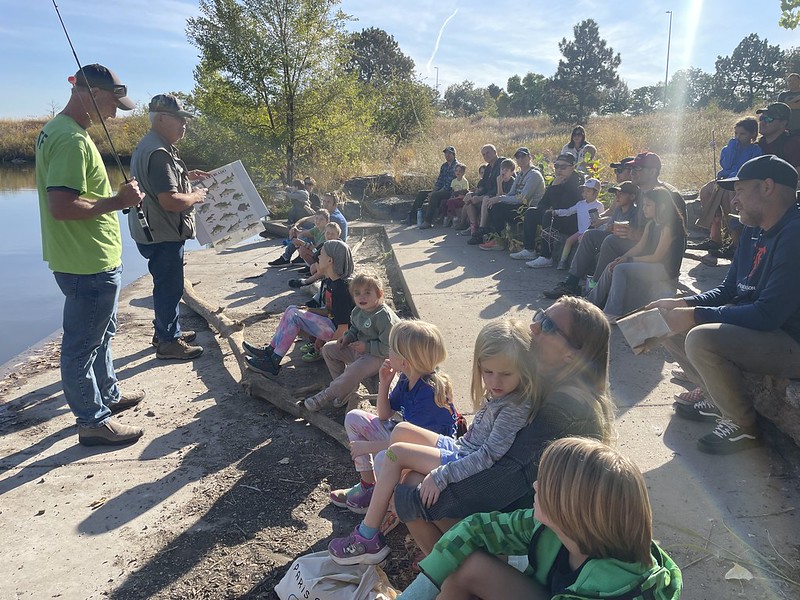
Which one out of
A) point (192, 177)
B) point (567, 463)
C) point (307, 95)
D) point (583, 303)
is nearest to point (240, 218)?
point (192, 177)

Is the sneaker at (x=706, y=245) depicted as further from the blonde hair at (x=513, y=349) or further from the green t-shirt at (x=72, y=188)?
the green t-shirt at (x=72, y=188)

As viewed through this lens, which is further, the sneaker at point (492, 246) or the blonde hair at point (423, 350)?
the sneaker at point (492, 246)

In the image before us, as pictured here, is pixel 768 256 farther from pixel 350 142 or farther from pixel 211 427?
pixel 350 142

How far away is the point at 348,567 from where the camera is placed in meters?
2.28

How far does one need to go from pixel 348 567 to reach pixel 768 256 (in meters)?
2.47

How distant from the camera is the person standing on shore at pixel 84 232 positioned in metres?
3.29

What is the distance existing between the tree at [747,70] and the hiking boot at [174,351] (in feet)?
148

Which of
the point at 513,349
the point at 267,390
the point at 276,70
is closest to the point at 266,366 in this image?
the point at 267,390

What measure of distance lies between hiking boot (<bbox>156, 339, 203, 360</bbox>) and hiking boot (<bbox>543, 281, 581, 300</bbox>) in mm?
3403

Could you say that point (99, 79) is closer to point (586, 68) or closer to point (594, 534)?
point (594, 534)

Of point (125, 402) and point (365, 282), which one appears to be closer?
point (365, 282)

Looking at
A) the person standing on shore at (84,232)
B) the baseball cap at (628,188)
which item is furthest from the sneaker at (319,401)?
the baseball cap at (628,188)

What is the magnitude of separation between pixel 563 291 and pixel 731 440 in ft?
9.67

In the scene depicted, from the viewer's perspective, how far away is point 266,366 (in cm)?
443
